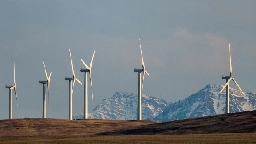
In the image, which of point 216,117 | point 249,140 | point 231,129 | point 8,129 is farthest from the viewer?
point 8,129

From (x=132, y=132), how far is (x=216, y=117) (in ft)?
67.4

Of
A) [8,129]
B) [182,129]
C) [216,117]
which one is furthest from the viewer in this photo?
[8,129]

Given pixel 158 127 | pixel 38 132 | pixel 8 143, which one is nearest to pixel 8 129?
pixel 38 132

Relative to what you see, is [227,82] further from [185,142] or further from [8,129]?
[185,142]

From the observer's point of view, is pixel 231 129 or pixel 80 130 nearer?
pixel 231 129

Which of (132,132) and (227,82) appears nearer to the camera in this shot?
(132,132)

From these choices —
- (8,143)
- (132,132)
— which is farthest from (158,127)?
(8,143)

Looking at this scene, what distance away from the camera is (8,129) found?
19738cm

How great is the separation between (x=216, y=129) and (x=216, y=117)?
21.3 metres

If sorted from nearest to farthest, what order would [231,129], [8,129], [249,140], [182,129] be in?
[249,140], [231,129], [182,129], [8,129]

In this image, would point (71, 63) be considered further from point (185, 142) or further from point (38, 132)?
point (185, 142)

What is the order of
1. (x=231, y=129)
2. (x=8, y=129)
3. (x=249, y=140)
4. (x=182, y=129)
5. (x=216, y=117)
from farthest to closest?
1. (x=8, y=129)
2. (x=216, y=117)
3. (x=182, y=129)
4. (x=231, y=129)
5. (x=249, y=140)

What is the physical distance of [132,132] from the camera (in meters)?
172

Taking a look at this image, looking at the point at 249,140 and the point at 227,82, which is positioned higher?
the point at 227,82
